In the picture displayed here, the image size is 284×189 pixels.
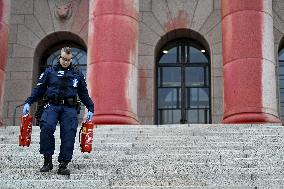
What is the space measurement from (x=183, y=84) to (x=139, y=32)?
96.2 inches

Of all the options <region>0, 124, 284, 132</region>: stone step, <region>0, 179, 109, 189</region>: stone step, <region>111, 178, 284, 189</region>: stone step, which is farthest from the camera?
<region>0, 124, 284, 132</region>: stone step

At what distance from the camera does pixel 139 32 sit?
21.9 metres

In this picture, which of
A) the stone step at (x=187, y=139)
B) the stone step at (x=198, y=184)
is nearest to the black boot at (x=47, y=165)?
the stone step at (x=198, y=184)

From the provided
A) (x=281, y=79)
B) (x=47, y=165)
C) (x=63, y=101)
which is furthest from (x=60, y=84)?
(x=281, y=79)

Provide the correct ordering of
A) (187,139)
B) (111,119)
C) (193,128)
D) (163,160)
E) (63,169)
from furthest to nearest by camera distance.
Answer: (111,119) < (193,128) < (187,139) < (163,160) < (63,169)

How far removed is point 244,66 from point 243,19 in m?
1.32

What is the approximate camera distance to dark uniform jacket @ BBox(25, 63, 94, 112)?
888cm

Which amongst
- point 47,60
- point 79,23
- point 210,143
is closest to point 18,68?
point 47,60

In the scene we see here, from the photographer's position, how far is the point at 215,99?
68.8 feet

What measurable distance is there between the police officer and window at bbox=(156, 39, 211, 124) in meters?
12.4

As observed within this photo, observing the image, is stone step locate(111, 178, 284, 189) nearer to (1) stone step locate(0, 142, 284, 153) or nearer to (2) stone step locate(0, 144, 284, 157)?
(2) stone step locate(0, 144, 284, 157)

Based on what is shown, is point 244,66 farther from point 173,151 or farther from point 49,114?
point 49,114

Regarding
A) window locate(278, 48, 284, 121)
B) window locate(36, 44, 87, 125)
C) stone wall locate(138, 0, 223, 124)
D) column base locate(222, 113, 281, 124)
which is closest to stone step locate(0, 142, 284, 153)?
column base locate(222, 113, 281, 124)

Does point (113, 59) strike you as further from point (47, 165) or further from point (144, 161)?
point (47, 165)
